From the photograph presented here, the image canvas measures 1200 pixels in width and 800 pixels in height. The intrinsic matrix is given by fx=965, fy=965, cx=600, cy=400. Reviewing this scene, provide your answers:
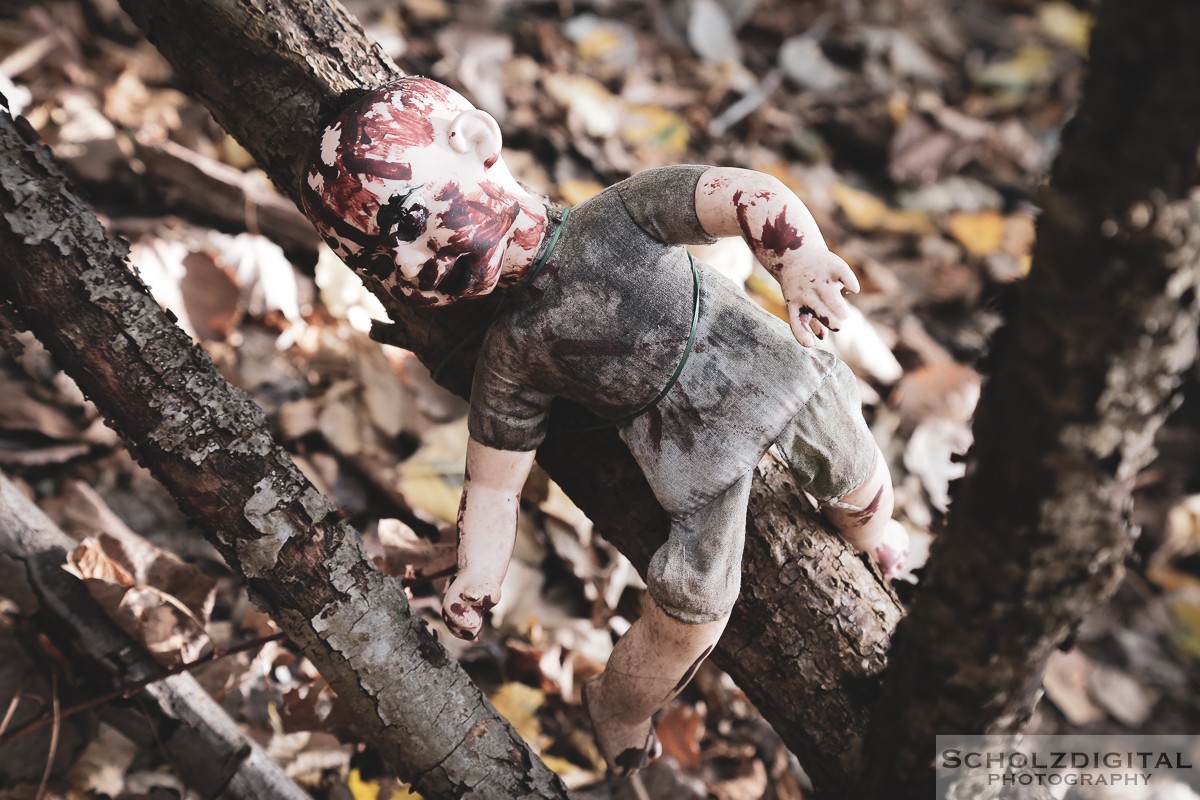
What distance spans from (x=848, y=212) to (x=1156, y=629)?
1848mm

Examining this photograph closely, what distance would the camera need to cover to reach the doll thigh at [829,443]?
1.60m

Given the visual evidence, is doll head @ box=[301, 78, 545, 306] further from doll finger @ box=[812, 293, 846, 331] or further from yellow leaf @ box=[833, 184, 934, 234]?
yellow leaf @ box=[833, 184, 934, 234]

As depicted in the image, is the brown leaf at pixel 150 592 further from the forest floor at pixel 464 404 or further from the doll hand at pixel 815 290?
the doll hand at pixel 815 290

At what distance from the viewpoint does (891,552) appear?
70.4 inches

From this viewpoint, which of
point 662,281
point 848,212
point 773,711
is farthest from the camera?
point 848,212

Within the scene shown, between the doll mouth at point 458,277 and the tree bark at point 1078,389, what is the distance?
776 millimetres

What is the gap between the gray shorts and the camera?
5.10ft

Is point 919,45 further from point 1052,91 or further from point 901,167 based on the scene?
point 901,167

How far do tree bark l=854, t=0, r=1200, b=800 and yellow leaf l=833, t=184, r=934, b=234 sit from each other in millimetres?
2934

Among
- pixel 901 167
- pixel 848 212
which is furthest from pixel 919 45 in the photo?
pixel 848 212

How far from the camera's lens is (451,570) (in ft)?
5.63

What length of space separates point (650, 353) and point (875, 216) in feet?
8.55

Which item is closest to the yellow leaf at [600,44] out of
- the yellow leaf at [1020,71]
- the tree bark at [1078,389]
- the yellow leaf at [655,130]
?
the yellow leaf at [655,130]

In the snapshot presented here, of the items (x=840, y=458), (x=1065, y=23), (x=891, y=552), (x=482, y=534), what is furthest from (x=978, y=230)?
(x=482, y=534)
